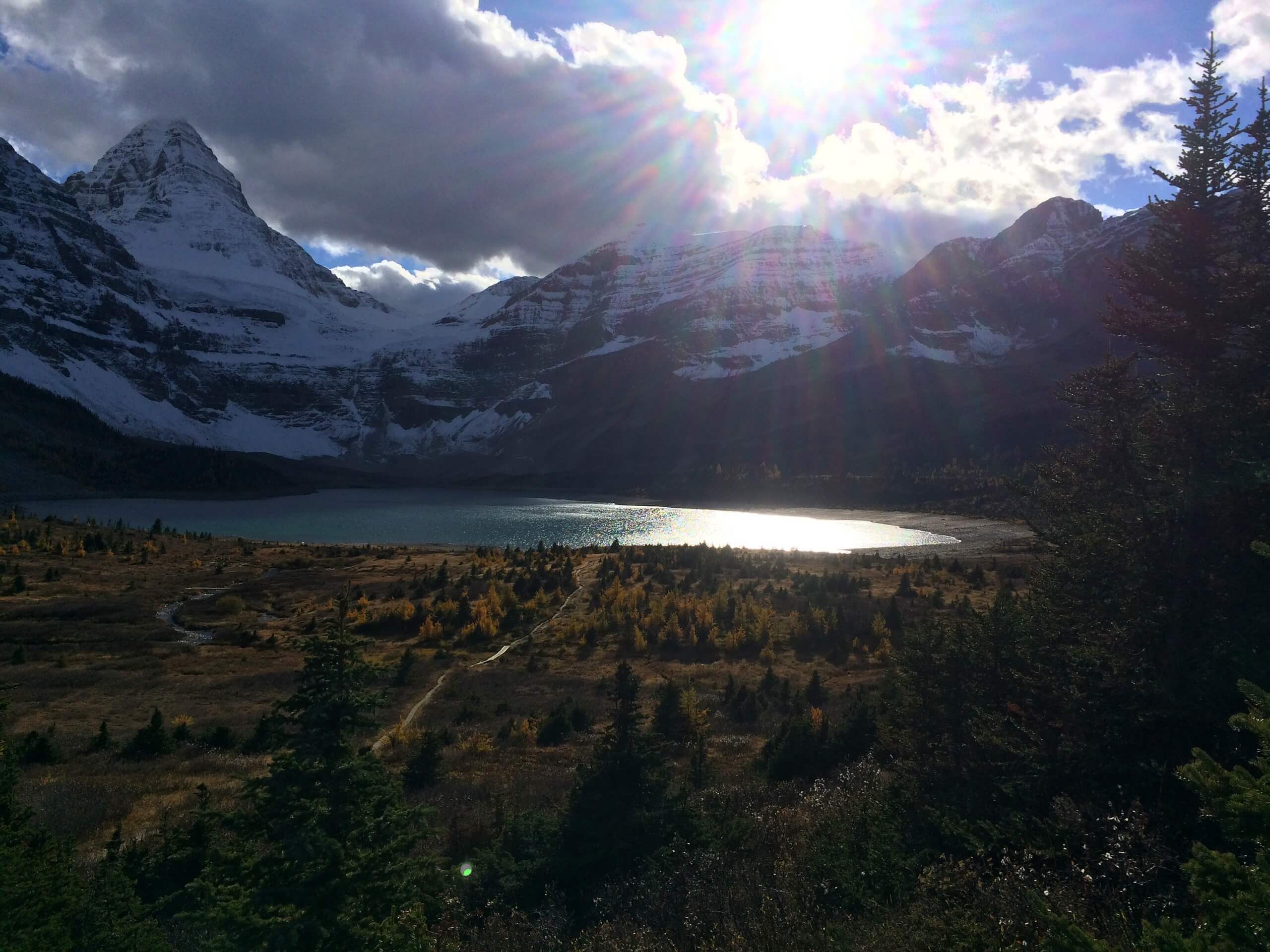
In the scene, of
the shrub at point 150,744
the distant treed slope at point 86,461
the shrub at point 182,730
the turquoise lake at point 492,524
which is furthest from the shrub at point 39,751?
the distant treed slope at point 86,461

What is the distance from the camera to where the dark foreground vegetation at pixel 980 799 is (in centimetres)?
638

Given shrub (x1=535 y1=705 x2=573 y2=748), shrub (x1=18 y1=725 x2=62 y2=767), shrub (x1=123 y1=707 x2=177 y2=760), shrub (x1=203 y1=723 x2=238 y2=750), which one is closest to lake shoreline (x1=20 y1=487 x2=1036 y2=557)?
shrub (x1=535 y1=705 x2=573 y2=748)

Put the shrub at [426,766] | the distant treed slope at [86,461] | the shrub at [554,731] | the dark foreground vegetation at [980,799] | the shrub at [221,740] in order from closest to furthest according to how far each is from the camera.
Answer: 1. the dark foreground vegetation at [980,799]
2. the shrub at [426,766]
3. the shrub at [221,740]
4. the shrub at [554,731]
5. the distant treed slope at [86,461]

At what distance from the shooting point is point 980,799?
996 centimetres

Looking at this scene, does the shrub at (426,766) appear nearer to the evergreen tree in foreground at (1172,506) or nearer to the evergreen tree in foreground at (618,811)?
the evergreen tree in foreground at (618,811)

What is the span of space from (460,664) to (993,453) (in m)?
154

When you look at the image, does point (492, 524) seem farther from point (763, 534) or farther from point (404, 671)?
point (404, 671)

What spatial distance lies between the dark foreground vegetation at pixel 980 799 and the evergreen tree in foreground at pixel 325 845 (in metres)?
0.03

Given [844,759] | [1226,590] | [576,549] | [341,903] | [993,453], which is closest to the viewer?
[341,903]

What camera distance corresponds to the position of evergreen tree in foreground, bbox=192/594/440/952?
621 cm

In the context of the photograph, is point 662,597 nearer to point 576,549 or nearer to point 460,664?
point 460,664

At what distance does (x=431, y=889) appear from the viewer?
339 inches

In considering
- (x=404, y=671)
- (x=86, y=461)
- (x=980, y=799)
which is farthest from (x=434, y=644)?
(x=86, y=461)

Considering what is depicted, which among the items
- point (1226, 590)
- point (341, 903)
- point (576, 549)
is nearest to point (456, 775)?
point (341, 903)
